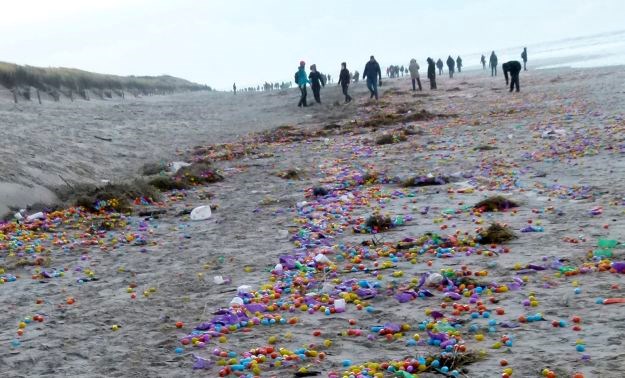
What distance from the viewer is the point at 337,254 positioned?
691 centimetres

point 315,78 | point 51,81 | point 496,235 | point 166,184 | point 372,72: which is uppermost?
point 51,81

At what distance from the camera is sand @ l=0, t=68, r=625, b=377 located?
4297mm

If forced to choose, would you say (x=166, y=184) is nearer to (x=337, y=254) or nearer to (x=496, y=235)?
(x=337, y=254)

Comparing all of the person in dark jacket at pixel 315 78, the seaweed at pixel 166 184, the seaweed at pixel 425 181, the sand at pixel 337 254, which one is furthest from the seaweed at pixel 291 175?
the person in dark jacket at pixel 315 78

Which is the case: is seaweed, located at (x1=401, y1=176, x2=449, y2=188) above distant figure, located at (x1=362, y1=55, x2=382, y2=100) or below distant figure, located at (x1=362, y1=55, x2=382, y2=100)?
below

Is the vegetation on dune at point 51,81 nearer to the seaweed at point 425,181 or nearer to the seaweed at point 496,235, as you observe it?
the seaweed at point 425,181

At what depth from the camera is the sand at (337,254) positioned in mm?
4297

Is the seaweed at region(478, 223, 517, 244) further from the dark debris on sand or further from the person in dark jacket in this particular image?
the person in dark jacket

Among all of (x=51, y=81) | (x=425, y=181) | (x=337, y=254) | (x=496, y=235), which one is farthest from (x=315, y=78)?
(x=51, y=81)

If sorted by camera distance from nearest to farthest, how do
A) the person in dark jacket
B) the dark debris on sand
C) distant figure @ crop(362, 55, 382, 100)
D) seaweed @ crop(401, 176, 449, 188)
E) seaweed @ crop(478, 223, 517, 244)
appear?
1. seaweed @ crop(478, 223, 517, 244)
2. the dark debris on sand
3. seaweed @ crop(401, 176, 449, 188)
4. distant figure @ crop(362, 55, 382, 100)
5. the person in dark jacket

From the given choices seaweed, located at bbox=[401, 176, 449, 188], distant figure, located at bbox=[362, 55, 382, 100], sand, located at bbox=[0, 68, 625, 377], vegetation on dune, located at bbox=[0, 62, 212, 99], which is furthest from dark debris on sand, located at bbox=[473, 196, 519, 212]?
vegetation on dune, located at bbox=[0, 62, 212, 99]

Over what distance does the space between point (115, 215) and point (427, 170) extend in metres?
5.66

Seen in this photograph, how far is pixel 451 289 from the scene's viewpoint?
5.35 metres

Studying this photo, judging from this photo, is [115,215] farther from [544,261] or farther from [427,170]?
[544,261]
